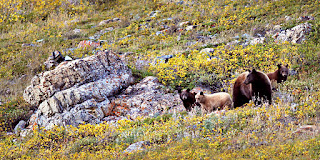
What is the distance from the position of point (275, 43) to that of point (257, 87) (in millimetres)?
6908

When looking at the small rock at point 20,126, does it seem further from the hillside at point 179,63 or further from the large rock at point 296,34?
the large rock at point 296,34

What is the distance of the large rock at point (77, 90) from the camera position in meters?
9.72

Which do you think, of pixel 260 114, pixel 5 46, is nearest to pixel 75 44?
pixel 5 46

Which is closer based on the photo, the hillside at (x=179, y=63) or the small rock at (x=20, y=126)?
the hillside at (x=179, y=63)

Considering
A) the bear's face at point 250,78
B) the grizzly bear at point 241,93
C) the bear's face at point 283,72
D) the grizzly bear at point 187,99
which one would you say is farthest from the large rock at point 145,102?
the bear's face at point 283,72

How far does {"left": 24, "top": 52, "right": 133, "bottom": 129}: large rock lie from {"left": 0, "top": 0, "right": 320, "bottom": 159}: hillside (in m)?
0.66

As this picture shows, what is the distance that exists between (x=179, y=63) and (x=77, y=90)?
4916 millimetres

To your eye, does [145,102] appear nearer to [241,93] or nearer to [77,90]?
[77,90]

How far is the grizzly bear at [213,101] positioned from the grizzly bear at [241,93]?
442mm

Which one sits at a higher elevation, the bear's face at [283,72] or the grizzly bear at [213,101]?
the bear's face at [283,72]

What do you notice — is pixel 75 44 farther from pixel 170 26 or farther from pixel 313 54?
pixel 313 54

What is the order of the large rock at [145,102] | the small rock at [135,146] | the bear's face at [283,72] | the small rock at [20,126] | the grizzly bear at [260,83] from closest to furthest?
1. the small rock at [135,146]
2. the grizzly bear at [260,83]
3. the small rock at [20,126]
4. the large rock at [145,102]
5. the bear's face at [283,72]

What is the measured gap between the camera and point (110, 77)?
11508 mm

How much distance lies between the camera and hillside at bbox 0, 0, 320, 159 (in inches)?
231
